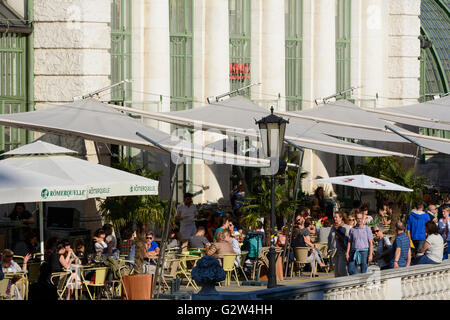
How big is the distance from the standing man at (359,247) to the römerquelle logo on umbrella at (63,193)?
5121mm

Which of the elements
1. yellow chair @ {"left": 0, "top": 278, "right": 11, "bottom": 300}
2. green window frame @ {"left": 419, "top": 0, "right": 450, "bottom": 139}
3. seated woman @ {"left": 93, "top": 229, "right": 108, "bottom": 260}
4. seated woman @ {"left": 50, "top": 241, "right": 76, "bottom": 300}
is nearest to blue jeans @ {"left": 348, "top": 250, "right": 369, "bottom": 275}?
seated woman @ {"left": 93, "top": 229, "right": 108, "bottom": 260}

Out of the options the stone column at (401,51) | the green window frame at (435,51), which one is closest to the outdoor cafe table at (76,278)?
the stone column at (401,51)

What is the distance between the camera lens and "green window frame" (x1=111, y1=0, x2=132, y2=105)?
1264 inches

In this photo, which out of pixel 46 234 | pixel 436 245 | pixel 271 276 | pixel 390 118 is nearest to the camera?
pixel 271 276

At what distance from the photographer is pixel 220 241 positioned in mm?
23641

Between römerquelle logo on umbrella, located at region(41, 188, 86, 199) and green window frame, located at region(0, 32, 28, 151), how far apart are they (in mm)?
8000

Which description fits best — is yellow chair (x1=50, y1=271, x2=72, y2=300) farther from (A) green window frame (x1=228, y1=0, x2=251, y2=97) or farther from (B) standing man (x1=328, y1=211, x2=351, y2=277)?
(A) green window frame (x1=228, y1=0, x2=251, y2=97)

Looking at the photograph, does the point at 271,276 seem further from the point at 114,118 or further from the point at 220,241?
the point at 114,118

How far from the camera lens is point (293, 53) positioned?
37.2m

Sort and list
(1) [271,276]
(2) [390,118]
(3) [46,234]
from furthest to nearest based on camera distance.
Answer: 1. (2) [390,118]
2. (3) [46,234]
3. (1) [271,276]

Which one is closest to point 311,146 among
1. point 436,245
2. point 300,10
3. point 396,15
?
point 436,245

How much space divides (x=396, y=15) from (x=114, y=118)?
52.2 ft

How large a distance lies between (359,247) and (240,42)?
14.0 metres

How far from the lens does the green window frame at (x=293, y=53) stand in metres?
37.0
